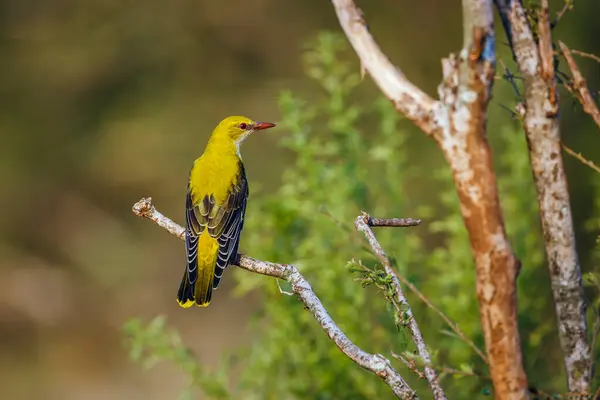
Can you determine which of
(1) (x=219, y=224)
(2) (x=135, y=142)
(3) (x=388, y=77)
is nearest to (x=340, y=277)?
(1) (x=219, y=224)

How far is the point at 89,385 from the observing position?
9.66 metres

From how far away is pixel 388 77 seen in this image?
8.05ft

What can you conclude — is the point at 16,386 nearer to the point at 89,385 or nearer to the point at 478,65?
the point at 89,385

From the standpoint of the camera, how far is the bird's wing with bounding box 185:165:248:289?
420 centimetres

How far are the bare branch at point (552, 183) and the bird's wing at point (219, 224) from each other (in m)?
1.57

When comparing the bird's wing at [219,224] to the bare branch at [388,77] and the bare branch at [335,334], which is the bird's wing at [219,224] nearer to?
the bare branch at [335,334]

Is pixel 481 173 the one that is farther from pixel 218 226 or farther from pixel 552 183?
pixel 218 226

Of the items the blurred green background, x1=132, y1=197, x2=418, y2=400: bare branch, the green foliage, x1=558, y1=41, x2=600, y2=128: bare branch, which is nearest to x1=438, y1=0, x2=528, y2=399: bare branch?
x1=132, y1=197, x2=418, y2=400: bare branch

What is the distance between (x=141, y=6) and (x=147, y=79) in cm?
76

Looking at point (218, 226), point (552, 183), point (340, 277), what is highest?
point (218, 226)

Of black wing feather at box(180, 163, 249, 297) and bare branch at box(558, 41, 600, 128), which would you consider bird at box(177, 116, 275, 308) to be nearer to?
black wing feather at box(180, 163, 249, 297)

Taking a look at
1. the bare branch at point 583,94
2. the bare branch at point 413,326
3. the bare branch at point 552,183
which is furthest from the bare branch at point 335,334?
the bare branch at point 583,94

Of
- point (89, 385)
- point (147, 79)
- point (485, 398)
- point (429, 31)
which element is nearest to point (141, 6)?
point (147, 79)

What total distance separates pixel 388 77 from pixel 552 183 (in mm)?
628
